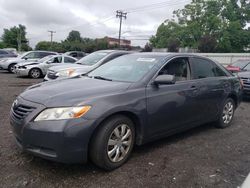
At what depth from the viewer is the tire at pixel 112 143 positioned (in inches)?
132

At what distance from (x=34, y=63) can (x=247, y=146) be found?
41.8 ft

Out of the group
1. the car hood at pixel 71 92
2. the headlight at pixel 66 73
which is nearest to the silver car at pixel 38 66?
the headlight at pixel 66 73

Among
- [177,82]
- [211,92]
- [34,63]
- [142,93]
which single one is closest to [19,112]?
[142,93]

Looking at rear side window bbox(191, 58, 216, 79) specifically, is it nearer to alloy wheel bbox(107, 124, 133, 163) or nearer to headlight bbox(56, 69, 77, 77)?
alloy wheel bbox(107, 124, 133, 163)

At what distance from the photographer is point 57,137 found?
312 cm

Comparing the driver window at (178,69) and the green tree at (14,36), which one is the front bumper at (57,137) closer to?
the driver window at (178,69)

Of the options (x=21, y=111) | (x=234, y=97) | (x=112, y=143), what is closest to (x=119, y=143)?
(x=112, y=143)

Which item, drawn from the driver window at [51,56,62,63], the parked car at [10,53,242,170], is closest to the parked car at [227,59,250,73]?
the parked car at [10,53,242,170]

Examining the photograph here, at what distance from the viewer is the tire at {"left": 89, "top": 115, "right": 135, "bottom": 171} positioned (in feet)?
11.0

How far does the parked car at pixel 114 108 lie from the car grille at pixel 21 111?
1 centimetres

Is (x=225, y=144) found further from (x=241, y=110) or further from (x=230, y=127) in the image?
(x=241, y=110)

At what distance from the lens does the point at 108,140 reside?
3.46 metres

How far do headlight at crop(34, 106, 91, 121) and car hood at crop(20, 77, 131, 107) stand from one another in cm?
7

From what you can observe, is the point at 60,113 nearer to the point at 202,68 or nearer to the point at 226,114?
the point at 202,68
